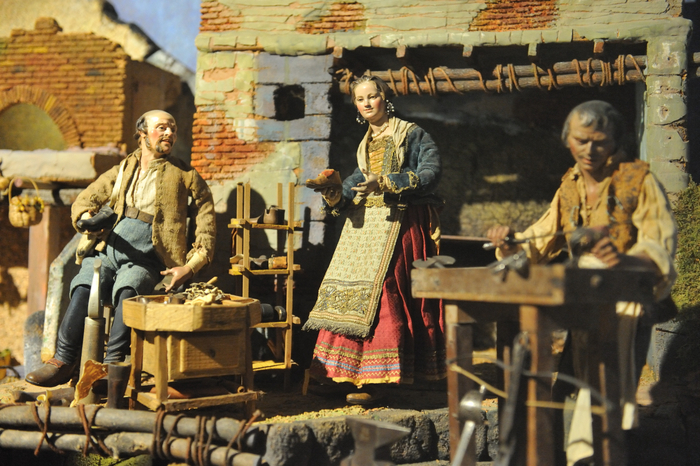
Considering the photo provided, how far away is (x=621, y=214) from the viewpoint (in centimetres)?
294

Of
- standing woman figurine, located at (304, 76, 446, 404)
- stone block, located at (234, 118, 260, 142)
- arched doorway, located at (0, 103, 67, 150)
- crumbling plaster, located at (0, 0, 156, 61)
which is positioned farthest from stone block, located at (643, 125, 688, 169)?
arched doorway, located at (0, 103, 67, 150)

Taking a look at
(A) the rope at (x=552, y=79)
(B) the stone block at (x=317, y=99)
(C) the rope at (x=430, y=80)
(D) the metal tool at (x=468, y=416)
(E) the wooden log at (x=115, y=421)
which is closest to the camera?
(D) the metal tool at (x=468, y=416)

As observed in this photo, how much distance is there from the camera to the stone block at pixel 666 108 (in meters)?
5.15

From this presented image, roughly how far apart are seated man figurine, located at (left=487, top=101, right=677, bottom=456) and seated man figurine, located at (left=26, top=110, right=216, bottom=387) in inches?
92.9

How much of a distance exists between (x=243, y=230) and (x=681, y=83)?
3.47 metres

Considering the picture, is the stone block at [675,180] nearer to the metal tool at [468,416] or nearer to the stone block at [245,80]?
the metal tool at [468,416]

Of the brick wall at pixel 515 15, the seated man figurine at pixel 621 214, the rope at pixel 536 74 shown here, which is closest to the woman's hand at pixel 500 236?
the seated man figurine at pixel 621 214

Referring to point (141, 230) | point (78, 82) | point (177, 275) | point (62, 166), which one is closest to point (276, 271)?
point (177, 275)

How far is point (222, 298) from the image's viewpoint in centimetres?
400

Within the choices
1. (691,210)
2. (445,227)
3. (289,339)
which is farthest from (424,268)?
Result: (445,227)

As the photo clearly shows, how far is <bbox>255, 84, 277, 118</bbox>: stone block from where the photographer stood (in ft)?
18.5

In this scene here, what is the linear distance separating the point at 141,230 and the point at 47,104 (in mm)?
6331

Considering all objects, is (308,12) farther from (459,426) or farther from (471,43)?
(459,426)

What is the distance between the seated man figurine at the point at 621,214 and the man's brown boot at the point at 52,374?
282cm
